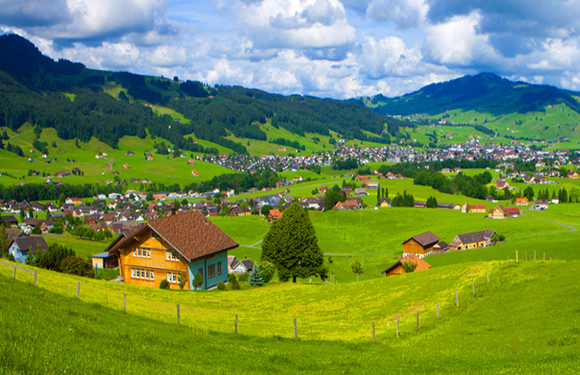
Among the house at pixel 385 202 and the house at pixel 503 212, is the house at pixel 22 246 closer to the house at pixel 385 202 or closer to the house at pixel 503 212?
the house at pixel 503 212

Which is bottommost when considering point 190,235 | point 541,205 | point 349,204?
point 541,205

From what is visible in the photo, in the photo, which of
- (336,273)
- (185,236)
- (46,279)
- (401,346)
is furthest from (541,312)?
(336,273)

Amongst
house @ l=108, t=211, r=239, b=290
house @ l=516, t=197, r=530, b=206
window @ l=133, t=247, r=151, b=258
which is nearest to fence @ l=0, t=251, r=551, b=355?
house @ l=108, t=211, r=239, b=290

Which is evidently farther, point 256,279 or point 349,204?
point 349,204

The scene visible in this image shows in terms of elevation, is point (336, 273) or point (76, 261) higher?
point (76, 261)

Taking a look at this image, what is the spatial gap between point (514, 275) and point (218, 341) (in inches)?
855

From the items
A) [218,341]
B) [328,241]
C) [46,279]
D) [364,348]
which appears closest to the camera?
[218,341]

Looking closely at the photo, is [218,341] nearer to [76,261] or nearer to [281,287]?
[281,287]

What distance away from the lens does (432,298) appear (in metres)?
28.9

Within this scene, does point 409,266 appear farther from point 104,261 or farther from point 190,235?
point 104,261

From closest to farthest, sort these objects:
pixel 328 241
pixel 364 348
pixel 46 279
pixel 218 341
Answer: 1. pixel 218 341
2. pixel 364 348
3. pixel 46 279
4. pixel 328 241

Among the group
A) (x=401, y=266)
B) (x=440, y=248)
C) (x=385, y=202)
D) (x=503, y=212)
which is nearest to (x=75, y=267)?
(x=401, y=266)

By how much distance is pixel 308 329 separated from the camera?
24.4 meters

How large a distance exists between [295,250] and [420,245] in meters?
53.2
